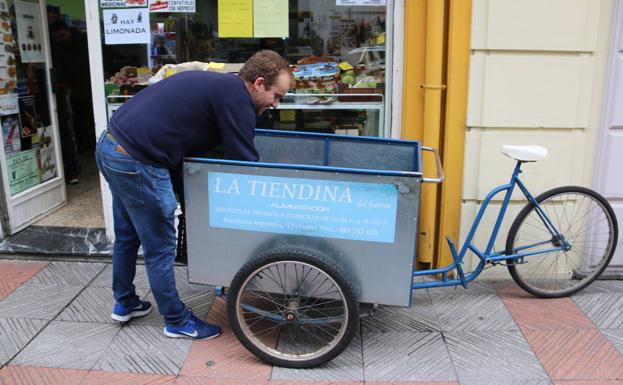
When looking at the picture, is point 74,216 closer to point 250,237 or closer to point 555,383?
point 250,237

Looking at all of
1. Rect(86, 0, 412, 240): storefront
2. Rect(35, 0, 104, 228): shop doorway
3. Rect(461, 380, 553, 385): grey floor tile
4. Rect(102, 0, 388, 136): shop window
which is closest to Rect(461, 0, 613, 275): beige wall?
Rect(86, 0, 412, 240): storefront

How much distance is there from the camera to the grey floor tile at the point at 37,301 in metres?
3.73

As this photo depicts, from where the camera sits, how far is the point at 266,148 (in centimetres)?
376

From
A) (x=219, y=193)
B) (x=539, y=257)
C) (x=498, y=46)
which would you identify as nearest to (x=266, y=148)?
(x=219, y=193)

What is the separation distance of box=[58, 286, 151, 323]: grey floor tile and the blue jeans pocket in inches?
38.9

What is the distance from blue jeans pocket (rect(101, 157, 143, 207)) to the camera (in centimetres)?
302

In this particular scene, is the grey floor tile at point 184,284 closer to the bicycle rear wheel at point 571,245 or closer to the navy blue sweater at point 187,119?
the navy blue sweater at point 187,119

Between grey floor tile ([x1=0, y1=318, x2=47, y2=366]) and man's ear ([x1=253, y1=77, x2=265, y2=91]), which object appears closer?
man's ear ([x1=253, y1=77, x2=265, y2=91])

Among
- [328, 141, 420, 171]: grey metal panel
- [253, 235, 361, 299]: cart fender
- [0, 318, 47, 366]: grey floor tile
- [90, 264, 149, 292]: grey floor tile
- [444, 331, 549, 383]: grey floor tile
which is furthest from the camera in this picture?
[90, 264, 149, 292]: grey floor tile

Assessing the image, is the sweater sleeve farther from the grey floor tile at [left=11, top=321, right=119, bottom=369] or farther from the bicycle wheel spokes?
the grey floor tile at [left=11, top=321, right=119, bottom=369]

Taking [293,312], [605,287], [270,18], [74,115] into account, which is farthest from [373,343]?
[74,115]

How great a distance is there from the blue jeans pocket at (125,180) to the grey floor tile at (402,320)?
1533 mm

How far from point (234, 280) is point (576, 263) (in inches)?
101

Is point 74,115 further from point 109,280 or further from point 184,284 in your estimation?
point 184,284
